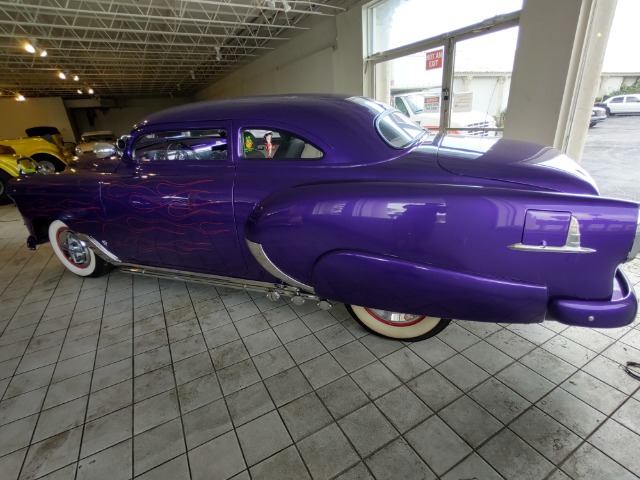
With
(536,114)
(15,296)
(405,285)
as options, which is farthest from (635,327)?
(15,296)

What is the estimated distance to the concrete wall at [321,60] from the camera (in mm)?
6488

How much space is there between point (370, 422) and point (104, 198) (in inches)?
101

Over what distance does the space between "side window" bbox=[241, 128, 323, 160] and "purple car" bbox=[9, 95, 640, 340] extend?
10 mm

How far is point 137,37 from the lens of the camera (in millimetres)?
8672

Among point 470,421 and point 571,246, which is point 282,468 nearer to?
point 470,421

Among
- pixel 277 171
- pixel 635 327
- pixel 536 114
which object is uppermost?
pixel 536 114

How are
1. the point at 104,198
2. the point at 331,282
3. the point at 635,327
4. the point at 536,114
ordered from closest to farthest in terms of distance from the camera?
1. the point at 331,282
2. the point at 635,327
3. the point at 104,198
4. the point at 536,114

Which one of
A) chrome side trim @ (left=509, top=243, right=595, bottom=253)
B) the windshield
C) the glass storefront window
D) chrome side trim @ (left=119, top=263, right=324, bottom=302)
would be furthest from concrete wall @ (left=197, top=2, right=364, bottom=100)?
chrome side trim @ (left=509, top=243, right=595, bottom=253)

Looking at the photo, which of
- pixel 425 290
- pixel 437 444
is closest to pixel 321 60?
pixel 425 290

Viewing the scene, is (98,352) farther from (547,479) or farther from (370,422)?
(547,479)

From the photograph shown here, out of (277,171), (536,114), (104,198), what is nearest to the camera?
(277,171)

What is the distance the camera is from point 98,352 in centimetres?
226

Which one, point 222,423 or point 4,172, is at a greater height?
point 4,172

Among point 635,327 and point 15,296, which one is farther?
point 15,296
